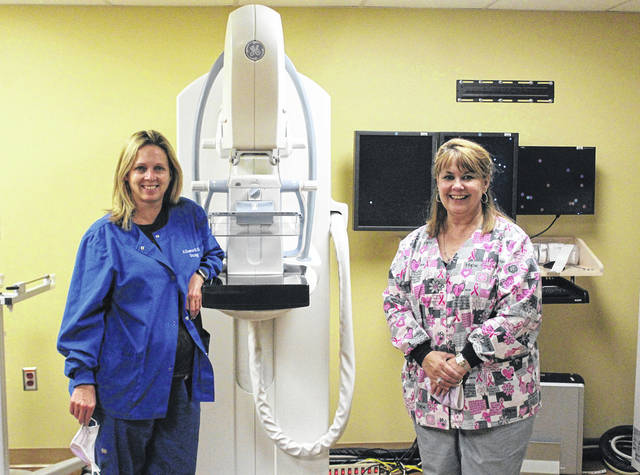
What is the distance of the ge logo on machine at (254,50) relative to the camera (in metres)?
1.30

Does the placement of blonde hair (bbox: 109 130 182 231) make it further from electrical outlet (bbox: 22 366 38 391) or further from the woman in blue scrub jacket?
electrical outlet (bbox: 22 366 38 391)

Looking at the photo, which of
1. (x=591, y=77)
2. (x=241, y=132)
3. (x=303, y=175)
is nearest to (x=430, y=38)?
(x=591, y=77)

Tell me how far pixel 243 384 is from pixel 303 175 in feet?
2.18

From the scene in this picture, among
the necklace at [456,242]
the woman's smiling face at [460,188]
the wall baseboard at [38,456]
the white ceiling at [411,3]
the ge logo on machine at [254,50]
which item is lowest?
the wall baseboard at [38,456]

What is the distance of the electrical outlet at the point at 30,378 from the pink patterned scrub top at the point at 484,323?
1.97 meters

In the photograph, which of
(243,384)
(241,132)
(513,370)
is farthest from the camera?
(243,384)

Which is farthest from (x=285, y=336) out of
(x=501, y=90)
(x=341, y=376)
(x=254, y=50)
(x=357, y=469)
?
(x=501, y=90)

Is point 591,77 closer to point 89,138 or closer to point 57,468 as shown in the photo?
point 89,138

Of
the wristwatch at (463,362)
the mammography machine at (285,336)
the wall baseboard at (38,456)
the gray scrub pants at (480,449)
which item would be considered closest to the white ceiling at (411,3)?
the mammography machine at (285,336)

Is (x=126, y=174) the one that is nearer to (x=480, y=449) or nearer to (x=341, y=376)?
(x=341, y=376)

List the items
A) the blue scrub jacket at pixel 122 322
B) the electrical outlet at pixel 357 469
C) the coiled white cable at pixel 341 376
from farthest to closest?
the electrical outlet at pixel 357 469
the coiled white cable at pixel 341 376
the blue scrub jacket at pixel 122 322

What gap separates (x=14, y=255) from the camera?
2920mm

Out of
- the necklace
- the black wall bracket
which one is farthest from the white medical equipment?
the black wall bracket

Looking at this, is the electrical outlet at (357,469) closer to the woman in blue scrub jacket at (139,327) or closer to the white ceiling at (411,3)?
the woman in blue scrub jacket at (139,327)
